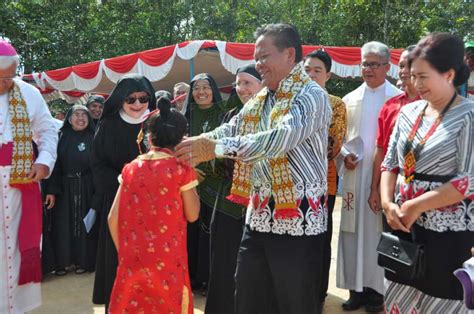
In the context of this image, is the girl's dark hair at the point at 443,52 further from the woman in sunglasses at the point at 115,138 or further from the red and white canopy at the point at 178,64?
the red and white canopy at the point at 178,64

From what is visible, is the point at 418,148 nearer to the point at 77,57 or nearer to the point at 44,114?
the point at 44,114

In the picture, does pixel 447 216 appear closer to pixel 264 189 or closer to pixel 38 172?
pixel 264 189

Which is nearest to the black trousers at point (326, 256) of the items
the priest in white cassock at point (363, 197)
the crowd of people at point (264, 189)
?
the priest in white cassock at point (363, 197)

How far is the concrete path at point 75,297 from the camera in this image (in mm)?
3807

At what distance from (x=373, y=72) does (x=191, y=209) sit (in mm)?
1994

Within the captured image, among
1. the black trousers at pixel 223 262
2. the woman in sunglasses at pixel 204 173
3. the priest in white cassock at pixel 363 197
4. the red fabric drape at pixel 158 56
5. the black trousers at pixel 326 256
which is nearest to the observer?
the woman in sunglasses at pixel 204 173

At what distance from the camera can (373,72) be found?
11.8ft

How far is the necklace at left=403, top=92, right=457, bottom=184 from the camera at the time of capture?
84.6 inches

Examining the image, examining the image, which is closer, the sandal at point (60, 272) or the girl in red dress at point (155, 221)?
the girl in red dress at point (155, 221)

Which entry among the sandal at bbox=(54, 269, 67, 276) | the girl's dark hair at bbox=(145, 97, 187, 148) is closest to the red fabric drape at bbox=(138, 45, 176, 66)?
the sandal at bbox=(54, 269, 67, 276)

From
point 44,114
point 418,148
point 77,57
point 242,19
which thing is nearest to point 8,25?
point 77,57

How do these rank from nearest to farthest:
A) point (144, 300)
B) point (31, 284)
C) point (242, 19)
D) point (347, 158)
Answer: point (144, 300) → point (31, 284) → point (347, 158) → point (242, 19)

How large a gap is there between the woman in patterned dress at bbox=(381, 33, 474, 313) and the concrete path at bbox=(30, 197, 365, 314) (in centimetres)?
172

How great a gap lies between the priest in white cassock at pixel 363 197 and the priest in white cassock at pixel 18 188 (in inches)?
93.4
